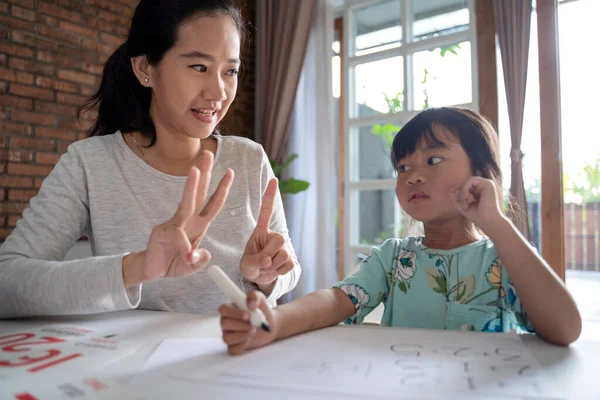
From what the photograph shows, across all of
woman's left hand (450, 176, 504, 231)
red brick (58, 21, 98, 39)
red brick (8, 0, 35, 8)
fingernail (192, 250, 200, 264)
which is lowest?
fingernail (192, 250, 200, 264)

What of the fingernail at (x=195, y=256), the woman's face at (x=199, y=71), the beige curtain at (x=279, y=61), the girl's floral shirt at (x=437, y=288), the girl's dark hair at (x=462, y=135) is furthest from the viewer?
the beige curtain at (x=279, y=61)

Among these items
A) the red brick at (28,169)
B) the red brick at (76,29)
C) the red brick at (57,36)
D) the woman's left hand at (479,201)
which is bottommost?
the woman's left hand at (479,201)

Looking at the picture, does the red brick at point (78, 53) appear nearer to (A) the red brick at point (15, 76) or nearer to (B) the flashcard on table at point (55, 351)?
(A) the red brick at point (15, 76)

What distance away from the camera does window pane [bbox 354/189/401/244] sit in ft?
11.6

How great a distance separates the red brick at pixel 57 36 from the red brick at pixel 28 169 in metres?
0.86

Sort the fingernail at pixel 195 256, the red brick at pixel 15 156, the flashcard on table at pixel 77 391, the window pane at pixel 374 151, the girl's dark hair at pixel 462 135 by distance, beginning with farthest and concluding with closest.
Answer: the window pane at pixel 374 151
the red brick at pixel 15 156
the girl's dark hair at pixel 462 135
the fingernail at pixel 195 256
the flashcard on table at pixel 77 391

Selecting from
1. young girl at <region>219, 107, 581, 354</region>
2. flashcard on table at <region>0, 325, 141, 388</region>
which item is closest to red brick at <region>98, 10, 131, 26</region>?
young girl at <region>219, 107, 581, 354</region>

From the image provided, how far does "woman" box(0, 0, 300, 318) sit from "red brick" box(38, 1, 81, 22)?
226cm

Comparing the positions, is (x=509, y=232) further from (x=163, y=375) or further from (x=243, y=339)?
(x=163, y=375)

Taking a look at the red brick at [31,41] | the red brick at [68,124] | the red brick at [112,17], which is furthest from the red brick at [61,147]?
the red brick at [112,17]

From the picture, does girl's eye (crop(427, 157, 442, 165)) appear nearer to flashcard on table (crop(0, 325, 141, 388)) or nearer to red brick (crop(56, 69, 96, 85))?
flashcard on table (crop(0, 325, 141, 388))

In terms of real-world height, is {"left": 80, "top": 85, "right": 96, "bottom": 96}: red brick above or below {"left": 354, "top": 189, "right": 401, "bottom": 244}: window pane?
above

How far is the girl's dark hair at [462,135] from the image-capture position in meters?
1.06

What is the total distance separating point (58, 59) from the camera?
3.23 metres
